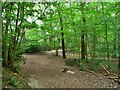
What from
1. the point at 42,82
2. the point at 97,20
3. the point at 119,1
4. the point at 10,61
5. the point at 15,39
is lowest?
the point at 42,82

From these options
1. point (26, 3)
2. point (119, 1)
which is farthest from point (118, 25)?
point (26, 3)

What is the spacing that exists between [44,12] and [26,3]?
0.90 metres

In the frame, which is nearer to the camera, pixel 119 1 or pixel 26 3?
pixel 26 3

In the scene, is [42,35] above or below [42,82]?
above

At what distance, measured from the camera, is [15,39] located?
791 cm

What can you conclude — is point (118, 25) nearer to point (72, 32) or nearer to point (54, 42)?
point (72, 32)

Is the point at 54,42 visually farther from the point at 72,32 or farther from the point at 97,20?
the point at 97,20

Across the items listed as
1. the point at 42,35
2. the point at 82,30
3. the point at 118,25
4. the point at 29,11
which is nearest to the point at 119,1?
the point at 118,25

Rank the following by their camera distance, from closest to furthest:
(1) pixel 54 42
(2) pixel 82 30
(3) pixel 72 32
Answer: (2) pixel 82 30 < (3) pixel 72 32 < (1) pixel 54 42

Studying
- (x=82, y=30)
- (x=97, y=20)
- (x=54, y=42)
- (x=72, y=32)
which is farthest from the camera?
(x=54, y=42)

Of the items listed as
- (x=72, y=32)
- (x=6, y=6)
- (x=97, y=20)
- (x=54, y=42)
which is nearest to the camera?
(x=6, y=6)

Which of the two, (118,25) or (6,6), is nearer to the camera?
(6,6)

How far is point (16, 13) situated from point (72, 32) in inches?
200

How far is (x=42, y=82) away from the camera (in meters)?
7.69
